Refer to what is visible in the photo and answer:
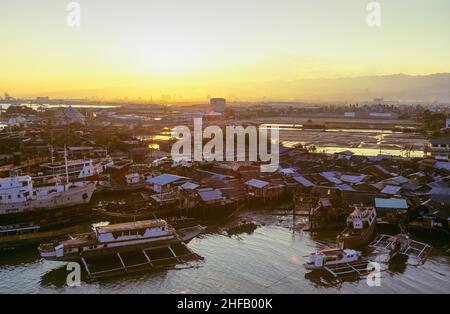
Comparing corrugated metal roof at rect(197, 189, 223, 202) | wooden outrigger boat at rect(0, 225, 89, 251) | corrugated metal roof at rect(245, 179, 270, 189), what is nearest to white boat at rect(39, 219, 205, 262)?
wooden outrigger boat at rect(0, 225, 89, 251)

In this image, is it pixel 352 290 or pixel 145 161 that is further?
pixel 145 161

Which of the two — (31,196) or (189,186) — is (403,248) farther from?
(31,196)

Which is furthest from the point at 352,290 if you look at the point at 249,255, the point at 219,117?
the point at 219,117

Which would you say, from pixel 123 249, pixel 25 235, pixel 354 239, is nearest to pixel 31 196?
pixel 25 235

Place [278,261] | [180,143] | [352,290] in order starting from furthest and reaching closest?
[180,143] → [278,261] → [352,290]

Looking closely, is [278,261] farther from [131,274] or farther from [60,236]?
[60,236]
